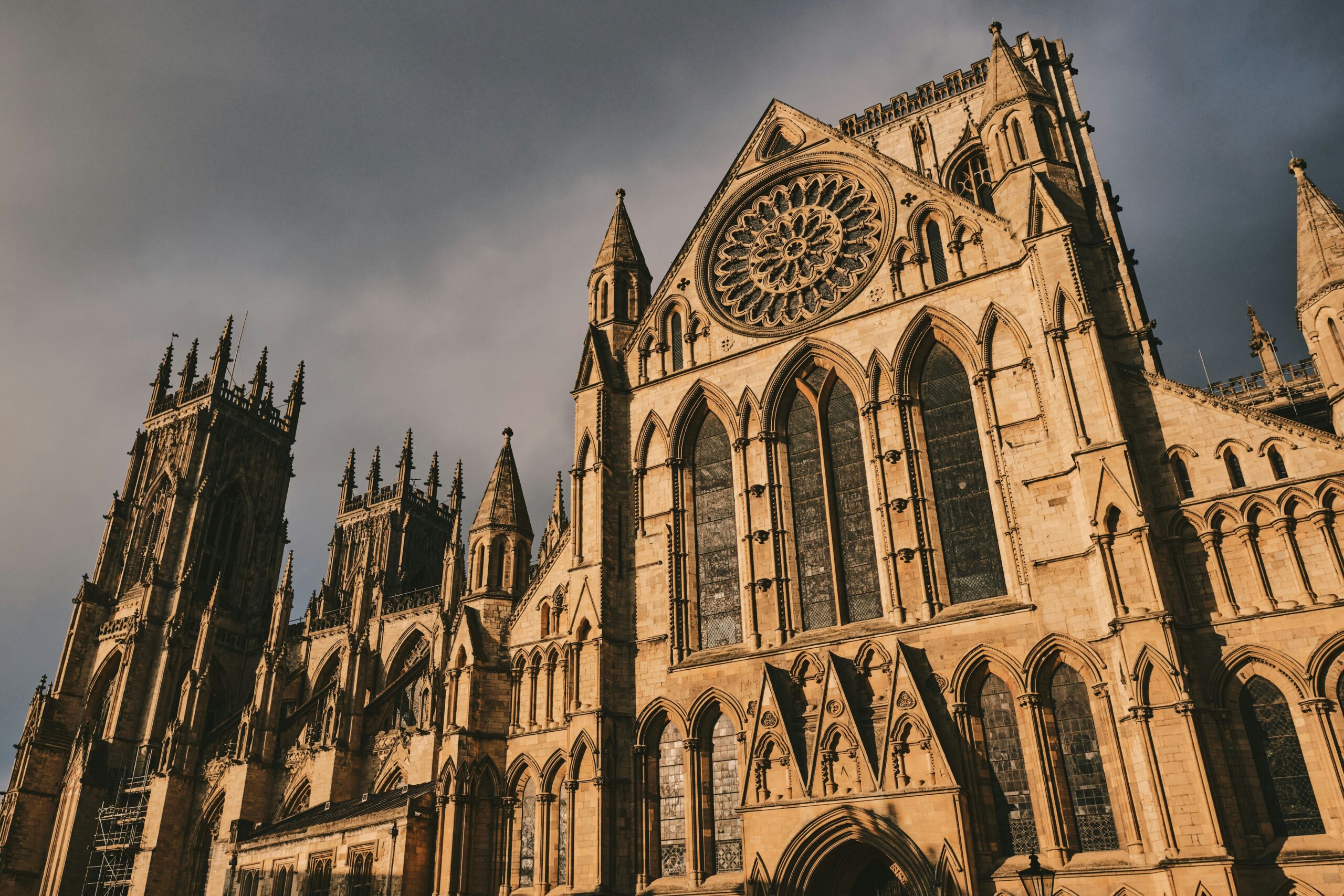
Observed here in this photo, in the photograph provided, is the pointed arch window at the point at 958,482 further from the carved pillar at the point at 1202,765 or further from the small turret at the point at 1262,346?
the small turret at the point at 1262,346

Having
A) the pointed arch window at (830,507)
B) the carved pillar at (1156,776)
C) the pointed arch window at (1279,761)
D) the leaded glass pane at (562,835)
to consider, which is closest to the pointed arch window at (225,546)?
the leaded glass pane at (562,835)

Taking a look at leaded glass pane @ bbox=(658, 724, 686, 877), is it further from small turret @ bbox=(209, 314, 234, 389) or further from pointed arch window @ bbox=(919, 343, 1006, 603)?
small turret @ bbox=(209, 314, 234, 389)

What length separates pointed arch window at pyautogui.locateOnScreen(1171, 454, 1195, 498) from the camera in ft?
58.8

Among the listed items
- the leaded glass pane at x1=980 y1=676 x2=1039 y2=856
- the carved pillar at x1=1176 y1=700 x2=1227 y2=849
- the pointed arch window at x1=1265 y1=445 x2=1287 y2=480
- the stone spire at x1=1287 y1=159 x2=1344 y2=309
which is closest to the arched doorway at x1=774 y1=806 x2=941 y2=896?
the leaded glass pane at x1=980 y1=676 x2=1039 y2=856

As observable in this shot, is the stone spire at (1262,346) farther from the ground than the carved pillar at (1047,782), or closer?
farther from the ground

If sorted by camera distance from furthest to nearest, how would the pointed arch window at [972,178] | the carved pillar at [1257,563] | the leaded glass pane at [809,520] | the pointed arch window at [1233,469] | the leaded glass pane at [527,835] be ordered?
the pointed arch window at [972,178], the leaded glass pane at [527,835], the leaded glass pane at [809,520], the pointed arch window at [1233,469], the carved pillar at [1257,563]

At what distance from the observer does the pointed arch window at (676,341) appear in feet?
85.0

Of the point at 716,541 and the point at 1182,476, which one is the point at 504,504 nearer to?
the point at 716,541

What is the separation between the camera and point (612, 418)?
25.7m

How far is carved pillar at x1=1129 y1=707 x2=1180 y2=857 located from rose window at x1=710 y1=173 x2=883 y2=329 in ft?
38.0

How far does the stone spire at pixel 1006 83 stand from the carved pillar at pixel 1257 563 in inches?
444

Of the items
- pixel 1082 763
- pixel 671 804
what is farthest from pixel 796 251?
pixel 1082 763

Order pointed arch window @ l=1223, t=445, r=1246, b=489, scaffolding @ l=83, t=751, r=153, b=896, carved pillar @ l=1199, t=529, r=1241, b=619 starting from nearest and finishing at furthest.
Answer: carved pillar @ l=1199, t=529, r=1241, b=619 → pointed arch window @ l=1223, t=445, r=1246, b=489 → scaffolding @ l=83, t=751, r=153, b=896

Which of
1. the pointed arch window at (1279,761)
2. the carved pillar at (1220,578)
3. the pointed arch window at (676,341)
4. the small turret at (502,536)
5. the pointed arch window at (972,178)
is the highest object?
the pointed arch window at (972,178)
